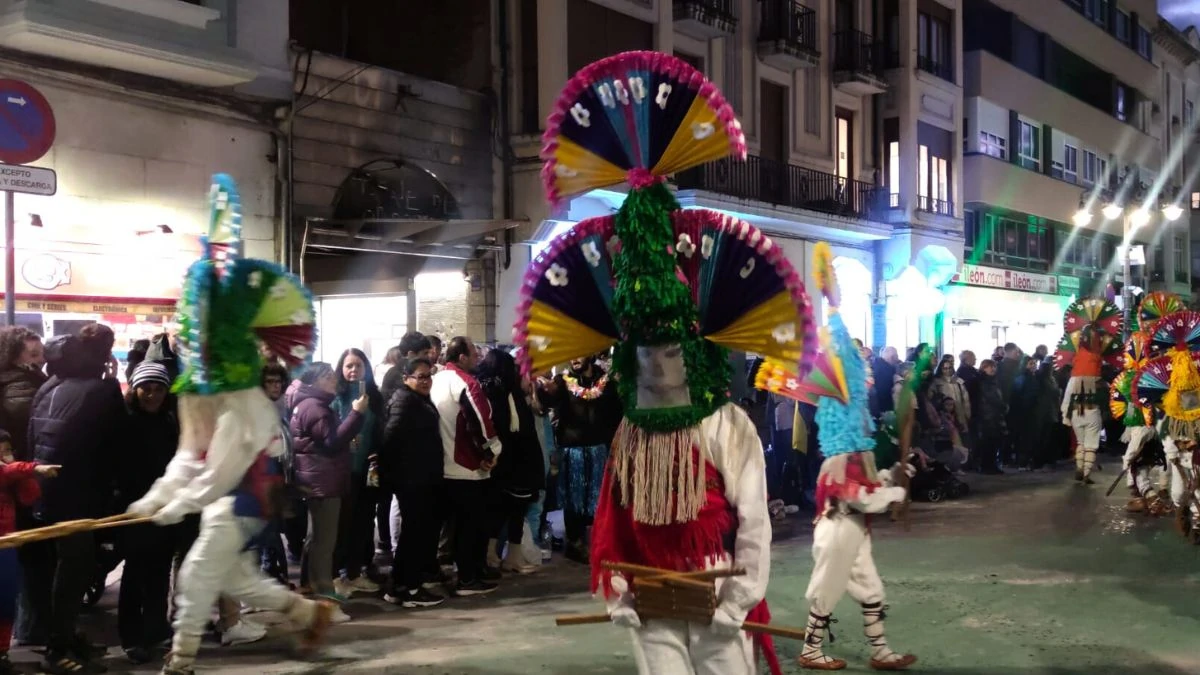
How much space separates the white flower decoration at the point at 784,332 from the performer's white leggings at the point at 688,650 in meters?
1.13

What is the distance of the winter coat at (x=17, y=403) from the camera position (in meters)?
7.05

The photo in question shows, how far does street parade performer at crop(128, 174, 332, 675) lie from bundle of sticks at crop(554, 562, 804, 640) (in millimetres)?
2135

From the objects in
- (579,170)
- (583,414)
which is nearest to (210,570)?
(579,170)

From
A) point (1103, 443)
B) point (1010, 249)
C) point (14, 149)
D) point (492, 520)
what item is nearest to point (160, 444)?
point (14, 149)

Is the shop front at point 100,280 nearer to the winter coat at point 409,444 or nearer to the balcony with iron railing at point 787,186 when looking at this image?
the winter coat at point 409,444

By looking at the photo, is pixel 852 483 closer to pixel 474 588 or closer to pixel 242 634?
pixel 474 588

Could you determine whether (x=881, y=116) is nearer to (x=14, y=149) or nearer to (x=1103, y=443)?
(x=1103, y=443)

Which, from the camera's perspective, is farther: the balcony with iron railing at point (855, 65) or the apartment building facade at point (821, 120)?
the balcony with iron railing at point (855, 65)

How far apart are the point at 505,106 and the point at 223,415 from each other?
11.4 m

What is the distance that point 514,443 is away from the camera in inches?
363

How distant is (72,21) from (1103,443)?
17.3 m

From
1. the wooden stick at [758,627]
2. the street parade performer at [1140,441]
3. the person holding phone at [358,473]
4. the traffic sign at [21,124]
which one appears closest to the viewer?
the wooden stick at [758,627]

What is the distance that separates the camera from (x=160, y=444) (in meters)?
6.89

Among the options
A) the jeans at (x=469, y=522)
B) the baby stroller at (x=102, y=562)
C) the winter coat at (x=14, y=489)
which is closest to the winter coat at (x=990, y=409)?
the jeans at (x=469, y=522)
